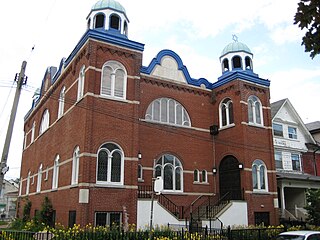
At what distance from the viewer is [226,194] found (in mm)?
23672

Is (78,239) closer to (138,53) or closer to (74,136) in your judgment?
(74,136)

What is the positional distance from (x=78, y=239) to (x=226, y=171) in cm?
1330

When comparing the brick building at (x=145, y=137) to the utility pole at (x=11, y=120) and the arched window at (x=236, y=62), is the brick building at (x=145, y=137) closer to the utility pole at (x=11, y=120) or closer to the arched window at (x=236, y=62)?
the arched window at (x=236, y=62)

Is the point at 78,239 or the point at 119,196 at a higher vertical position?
the point at 119,196

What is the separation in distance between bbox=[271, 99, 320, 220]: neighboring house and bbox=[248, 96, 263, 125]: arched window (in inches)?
233

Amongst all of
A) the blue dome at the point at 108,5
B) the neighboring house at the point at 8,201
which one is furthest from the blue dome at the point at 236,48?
the neighboring house at the point at 8,201

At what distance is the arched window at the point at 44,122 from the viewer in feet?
91.0

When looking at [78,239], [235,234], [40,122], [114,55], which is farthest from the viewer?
[40,122]

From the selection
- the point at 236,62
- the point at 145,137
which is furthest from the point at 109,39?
the point at 236,62

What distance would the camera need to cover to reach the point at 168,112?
24344mm

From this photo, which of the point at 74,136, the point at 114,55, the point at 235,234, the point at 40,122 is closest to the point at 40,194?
the point at 40,122

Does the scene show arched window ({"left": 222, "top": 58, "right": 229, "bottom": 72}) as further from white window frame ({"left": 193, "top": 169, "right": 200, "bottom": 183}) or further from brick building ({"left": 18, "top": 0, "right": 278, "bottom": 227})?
white window frame ({"left": 193, "top": 169, "right": 200, "bottom": 183})

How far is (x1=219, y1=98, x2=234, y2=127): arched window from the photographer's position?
25.3 meters

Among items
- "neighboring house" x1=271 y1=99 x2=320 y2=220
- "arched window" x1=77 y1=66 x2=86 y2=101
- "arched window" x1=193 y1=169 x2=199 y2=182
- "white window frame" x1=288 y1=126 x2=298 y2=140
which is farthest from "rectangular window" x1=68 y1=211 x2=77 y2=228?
"white window frame" x1=288 y1=126 x2=298 y2=140
